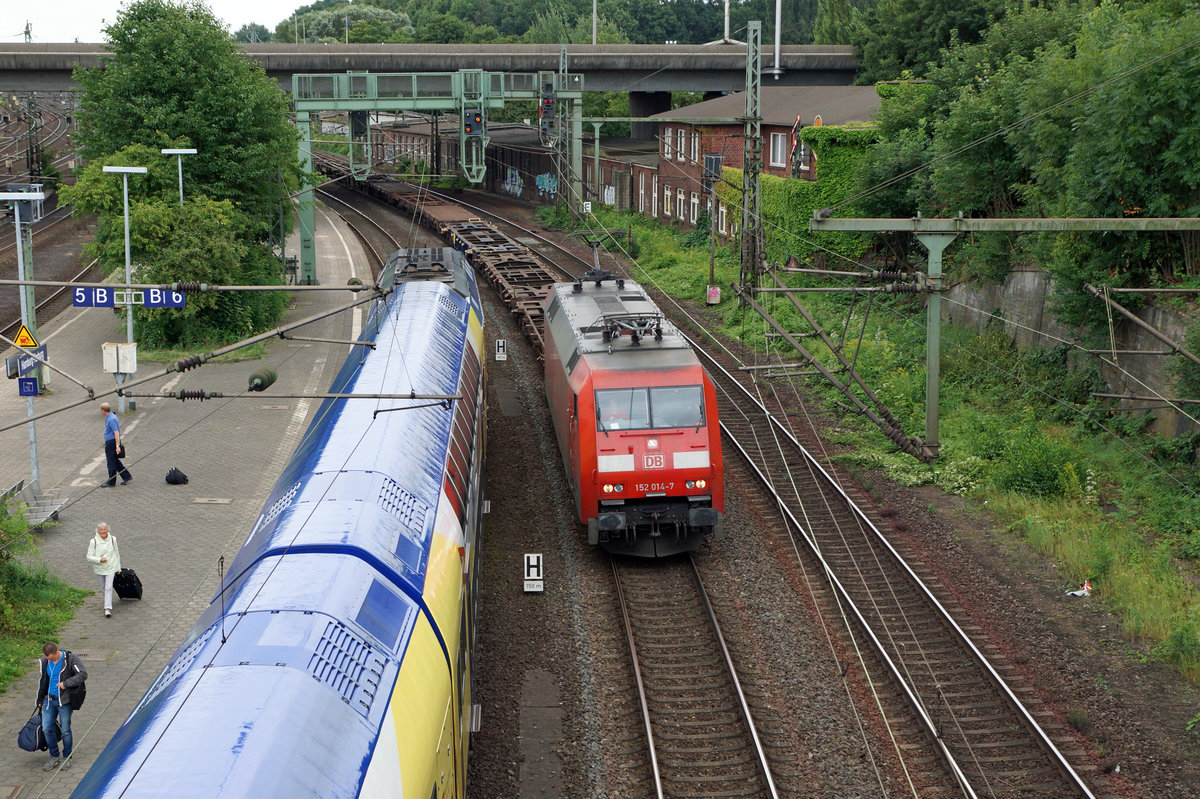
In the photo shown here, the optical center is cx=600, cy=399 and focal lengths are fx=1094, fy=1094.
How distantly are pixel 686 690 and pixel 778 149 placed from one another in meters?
29.3

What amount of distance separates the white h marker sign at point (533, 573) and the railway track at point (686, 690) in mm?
1172

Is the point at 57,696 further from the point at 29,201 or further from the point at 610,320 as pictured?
the point at 29,201

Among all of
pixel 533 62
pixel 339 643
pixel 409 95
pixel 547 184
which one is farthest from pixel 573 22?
pixel 339 643

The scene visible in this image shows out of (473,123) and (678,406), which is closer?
(678,406)

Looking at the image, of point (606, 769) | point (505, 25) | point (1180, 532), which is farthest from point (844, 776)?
point (505, 25)

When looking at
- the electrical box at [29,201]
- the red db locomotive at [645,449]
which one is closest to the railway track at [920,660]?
the red db locomotive at [645,449]

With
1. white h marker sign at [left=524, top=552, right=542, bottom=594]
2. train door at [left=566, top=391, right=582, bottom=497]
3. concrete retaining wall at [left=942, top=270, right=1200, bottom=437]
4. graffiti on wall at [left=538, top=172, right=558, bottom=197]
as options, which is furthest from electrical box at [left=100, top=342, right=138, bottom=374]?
graffiti on wall at [left=538, top=172, right=558, bottom=197]

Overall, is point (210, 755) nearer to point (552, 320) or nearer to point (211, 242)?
point (552, 320)

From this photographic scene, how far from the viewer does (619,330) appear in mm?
17359

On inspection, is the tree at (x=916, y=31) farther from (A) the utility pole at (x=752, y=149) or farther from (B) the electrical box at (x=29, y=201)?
(B) the electrical box at (x=29, y=201)

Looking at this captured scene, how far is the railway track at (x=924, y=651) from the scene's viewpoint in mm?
11250

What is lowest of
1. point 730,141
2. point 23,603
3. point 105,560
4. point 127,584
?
point 23,603

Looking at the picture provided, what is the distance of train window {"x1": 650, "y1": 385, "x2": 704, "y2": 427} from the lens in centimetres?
1605

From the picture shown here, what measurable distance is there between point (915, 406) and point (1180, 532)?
22.8ft
